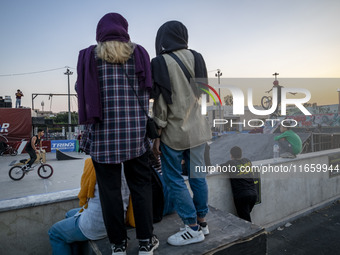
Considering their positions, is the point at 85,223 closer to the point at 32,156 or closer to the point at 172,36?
the point at 172,36

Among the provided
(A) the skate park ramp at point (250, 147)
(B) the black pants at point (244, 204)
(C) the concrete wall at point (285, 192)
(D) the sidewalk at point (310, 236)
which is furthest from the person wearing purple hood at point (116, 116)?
(A) the skate park ramp at point (250, 147)

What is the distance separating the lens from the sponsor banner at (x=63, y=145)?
19062 mm

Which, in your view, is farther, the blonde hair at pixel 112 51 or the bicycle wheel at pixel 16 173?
the bicycle wheel at pixel 16 173

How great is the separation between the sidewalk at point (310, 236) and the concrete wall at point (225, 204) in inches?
7.7

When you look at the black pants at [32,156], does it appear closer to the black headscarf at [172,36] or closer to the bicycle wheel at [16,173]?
the bicycle wheel at [16,173]

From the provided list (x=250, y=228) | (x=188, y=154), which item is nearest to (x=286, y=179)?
(x=250, y=228)

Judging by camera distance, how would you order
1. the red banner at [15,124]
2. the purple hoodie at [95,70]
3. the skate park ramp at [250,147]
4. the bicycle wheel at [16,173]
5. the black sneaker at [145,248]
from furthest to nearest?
the red banner at [15,124] < the skate park ramp at [250,147] < the bicycle wheel at [16,173] < the black sneaker at [145,248] < the purple hoodie at [95,70]

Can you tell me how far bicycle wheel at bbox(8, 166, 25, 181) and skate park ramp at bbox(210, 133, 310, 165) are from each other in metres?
7.87

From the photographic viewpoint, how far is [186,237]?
1.83 meters

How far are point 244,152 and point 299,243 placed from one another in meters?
7.27

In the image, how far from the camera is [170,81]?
179 centimetres

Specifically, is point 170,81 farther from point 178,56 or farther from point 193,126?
point 193,126

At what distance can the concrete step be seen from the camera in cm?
176

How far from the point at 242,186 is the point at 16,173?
28.9 ft
